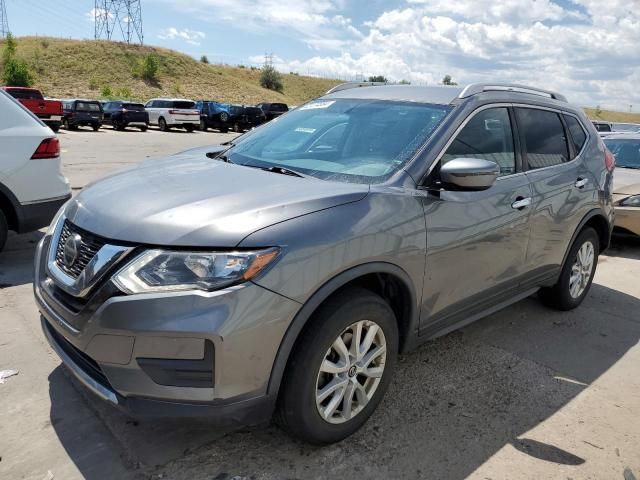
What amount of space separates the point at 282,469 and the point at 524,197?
7.61 feet

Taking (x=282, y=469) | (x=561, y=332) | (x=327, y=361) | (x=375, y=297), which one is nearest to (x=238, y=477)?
(x=282, y=469)

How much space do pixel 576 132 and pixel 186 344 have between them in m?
3.82

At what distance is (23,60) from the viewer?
50.2 meters

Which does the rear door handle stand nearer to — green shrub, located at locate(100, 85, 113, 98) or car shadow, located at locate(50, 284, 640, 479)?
car shadow, located at locate(50, 284, 640, 479)

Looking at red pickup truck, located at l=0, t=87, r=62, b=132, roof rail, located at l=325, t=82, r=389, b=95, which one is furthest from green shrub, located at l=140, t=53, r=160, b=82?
roof rail, located at l=325, t=82, r=389, b=95

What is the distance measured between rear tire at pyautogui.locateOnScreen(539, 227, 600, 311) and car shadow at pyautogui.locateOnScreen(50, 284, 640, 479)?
0.40 meters

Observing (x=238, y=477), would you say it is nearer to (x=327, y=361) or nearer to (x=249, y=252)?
(x=327, y=361)

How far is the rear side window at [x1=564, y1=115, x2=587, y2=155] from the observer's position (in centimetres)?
443

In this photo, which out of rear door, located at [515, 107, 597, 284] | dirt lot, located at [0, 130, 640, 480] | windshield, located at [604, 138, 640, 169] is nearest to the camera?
dirt lot, located at [0, 130, 640, 480]

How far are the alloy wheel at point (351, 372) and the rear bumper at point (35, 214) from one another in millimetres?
3760

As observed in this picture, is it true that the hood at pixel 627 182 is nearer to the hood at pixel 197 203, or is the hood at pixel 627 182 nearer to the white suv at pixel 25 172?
the hood at pixel 197 203

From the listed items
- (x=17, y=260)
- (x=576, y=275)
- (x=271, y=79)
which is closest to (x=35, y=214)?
(x=17, y=260)

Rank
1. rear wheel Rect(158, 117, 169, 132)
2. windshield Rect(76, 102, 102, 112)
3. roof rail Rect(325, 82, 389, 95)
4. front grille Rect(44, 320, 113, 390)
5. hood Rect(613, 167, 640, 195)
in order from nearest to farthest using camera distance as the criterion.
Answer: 1. front grille Rect(44, 320, 113, 390)
2. roof rail Rect(325, 82, 389, 95)
3. hood Rect(613, 167, 640, 195)
4. windshield Rect(76, 102, 102, 112)
5. rear wheel Rect(158, 117, 169, 132)

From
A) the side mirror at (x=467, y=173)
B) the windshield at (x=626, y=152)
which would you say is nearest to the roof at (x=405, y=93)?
the side mirror at (x=467, y=173)
